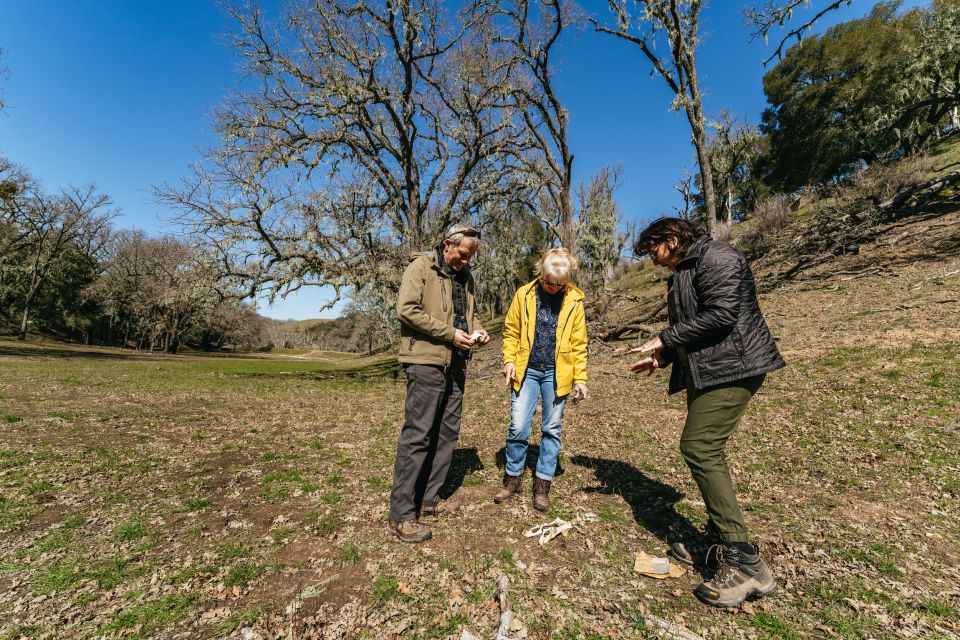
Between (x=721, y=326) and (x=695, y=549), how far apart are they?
86.4 inches

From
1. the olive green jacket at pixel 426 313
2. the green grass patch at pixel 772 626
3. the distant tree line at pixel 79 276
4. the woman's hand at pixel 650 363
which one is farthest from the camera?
the distant tree line at pixel 79 276

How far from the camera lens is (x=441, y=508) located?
416 cm

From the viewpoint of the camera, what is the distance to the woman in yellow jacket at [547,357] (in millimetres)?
4059

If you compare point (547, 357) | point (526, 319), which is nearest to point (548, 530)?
point (547, 357)

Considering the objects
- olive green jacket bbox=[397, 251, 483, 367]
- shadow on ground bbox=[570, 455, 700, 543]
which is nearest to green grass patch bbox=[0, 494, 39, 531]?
olive green jacket bbox=[397, 251, 483, 367]

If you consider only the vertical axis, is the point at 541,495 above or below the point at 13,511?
above

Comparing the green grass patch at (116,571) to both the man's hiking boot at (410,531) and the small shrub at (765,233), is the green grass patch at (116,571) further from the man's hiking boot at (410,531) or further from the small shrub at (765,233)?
the small shrub at (765,233)

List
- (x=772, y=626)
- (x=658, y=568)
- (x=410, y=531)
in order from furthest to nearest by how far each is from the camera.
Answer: (x=410, y=531) → (x=658, y=568) → (x=772, y=626)

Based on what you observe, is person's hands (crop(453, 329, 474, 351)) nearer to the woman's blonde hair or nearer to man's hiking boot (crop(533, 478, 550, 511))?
the woman's blonde hair

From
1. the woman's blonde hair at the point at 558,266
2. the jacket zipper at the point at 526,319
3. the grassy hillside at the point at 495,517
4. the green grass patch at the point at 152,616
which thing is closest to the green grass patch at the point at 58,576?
the grassy hillside at the point at 495,517

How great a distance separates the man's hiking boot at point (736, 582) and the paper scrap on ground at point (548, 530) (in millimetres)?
1223

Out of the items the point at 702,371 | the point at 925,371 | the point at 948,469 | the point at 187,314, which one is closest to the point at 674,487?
the point at 702,371

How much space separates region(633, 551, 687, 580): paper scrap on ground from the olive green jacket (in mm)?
2402

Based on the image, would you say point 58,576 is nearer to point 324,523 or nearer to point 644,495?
point 324,523
